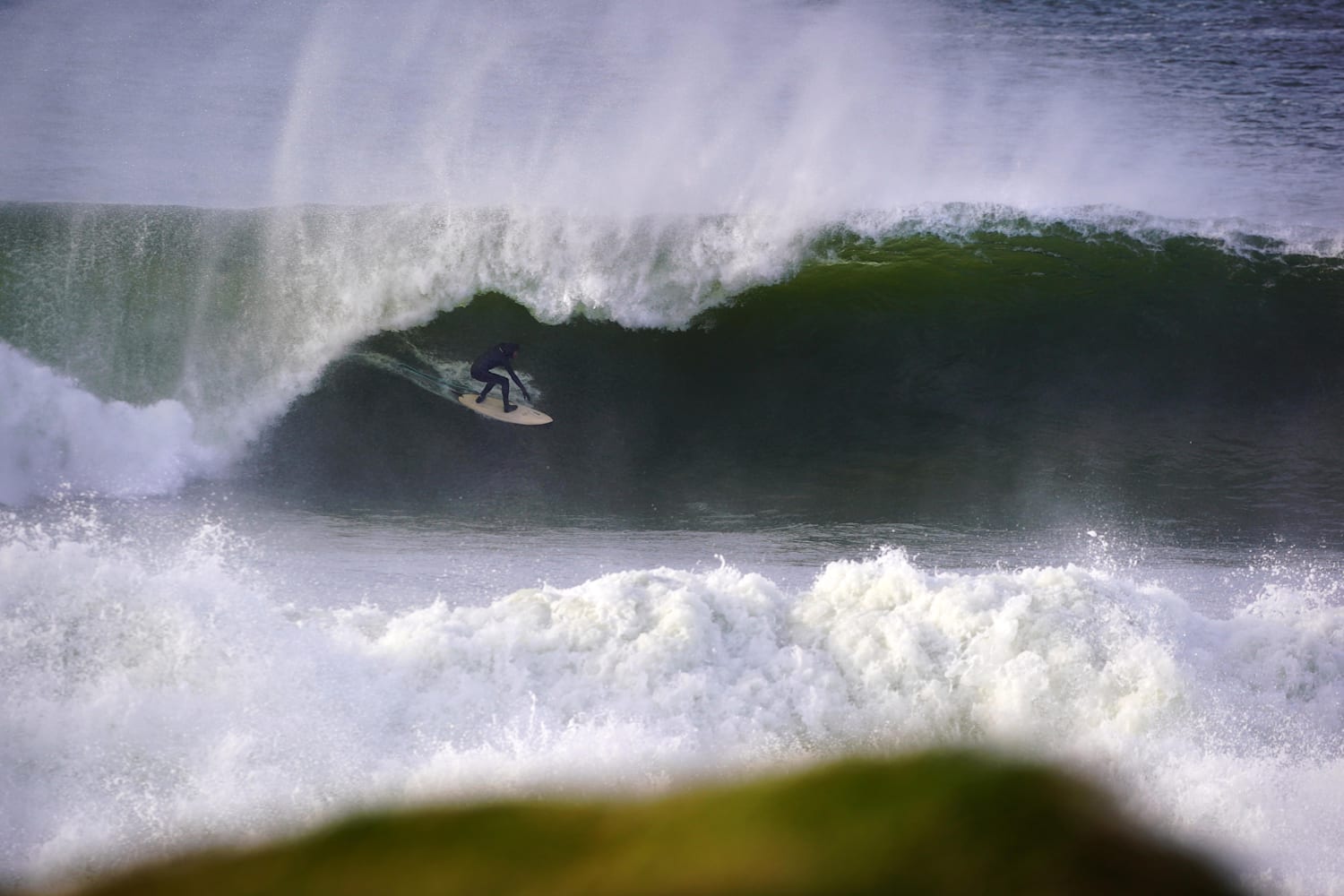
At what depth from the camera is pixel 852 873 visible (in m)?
0.25

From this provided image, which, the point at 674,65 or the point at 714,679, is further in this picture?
the point at 674,65

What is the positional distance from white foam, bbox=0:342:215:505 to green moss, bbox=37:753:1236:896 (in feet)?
38.5

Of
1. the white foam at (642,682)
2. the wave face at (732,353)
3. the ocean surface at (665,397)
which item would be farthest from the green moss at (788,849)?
the wave face at (732,353)

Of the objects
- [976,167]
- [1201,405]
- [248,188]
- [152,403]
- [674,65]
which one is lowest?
[152,403]

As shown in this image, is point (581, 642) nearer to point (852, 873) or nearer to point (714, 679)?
point (714, 679)

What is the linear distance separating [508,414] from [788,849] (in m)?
11.1

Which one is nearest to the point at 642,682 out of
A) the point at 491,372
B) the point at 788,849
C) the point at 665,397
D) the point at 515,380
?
the point at 515,380

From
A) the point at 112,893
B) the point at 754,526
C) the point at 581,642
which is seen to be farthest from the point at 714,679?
the point at 112,893

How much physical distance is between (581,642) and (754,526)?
3715 millimetres

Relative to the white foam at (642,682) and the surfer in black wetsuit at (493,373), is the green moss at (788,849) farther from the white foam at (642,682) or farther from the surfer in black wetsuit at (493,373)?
the surfer in black wetsuit at (493,373)

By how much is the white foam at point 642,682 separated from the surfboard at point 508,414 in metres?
4.54

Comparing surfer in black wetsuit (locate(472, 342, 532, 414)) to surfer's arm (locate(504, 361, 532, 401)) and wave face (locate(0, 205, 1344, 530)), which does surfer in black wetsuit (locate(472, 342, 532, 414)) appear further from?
wave face (locate(0, 205, 1344, 530))

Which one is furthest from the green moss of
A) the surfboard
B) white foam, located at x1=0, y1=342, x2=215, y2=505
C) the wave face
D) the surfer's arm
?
white foam, located at x1=0, y1=342, x2=215, y2=505

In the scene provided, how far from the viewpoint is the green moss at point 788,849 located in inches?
10.0
